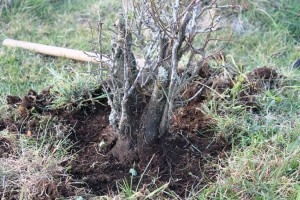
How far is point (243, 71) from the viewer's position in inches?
133

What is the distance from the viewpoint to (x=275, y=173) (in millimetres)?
2297

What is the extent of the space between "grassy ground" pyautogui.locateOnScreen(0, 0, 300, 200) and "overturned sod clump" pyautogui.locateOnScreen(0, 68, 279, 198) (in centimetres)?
6

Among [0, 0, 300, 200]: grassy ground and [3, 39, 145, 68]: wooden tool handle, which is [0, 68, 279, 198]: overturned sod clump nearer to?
[0, 0, 300, 200]: grassy ground

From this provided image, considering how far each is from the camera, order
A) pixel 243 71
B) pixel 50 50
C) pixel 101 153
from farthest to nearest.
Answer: pixel 50 50
pixel 243 71
pixel 101 153

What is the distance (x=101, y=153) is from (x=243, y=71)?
1.36 meters

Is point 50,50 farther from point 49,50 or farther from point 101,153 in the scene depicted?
point 101,153

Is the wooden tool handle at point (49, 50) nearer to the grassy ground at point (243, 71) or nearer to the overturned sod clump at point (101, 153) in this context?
the grassy ground at point (243, 71)

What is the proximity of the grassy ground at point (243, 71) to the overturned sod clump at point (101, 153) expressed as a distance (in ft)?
0.19

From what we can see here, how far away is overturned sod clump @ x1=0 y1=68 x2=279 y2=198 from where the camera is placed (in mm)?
2311

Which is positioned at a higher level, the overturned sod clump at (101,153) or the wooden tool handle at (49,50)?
the wooden tool handle at (49,50)

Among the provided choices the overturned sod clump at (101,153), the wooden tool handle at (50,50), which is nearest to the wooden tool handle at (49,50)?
the wooden tool handle at (50,50)

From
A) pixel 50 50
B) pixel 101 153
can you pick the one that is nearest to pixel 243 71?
pixel 101 153

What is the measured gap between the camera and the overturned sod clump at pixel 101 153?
7.58 ft

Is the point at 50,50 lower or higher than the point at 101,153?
higher
